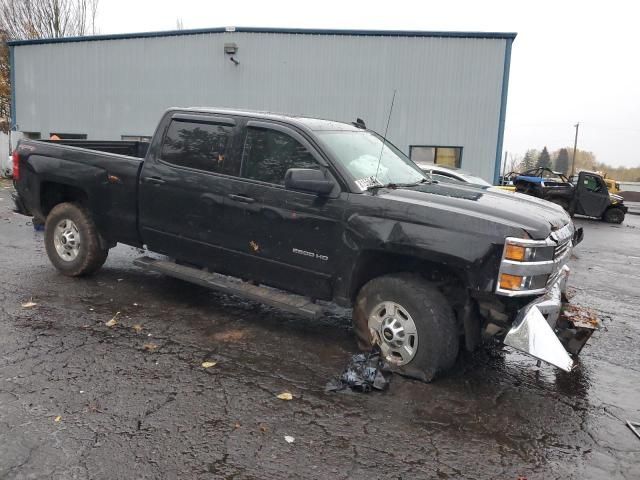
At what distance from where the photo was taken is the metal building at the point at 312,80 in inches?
668

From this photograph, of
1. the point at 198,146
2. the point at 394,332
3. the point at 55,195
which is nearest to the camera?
the point at 394,332

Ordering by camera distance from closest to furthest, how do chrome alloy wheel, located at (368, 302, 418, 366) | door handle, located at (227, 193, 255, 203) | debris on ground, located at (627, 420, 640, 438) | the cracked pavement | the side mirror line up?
the cracked pavement < debris on ground, located at (627, 420, 640, 438) < chrome alloy wheel, located at (368, 302, 418, 366) < the side mirror < door handle, located at (227, 193, 255, 203)

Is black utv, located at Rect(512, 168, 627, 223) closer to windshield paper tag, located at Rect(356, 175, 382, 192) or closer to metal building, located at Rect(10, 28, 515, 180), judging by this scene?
metal building, located at Rect(10, 28, 515, 180)

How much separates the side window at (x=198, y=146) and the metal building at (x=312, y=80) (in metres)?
13.0

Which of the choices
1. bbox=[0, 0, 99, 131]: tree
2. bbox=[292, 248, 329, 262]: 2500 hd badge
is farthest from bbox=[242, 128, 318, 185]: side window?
bbox=[0, 0, 99, 131]: tree

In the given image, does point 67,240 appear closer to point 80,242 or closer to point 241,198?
point 80,242

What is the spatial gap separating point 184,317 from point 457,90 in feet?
47.0

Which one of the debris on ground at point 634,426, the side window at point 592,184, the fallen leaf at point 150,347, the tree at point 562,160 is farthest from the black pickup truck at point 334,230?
the tree at point 562,160

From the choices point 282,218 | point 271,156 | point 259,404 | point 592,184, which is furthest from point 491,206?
point 592,184

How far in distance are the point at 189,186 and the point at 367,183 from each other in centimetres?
180

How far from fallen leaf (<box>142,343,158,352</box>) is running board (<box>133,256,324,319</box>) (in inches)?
29.4

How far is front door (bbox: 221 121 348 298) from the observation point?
4.32 m

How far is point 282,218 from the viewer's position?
4.50 m

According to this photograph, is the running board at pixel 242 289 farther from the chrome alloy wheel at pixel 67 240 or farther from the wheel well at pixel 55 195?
the wheel well at pixel 55 195
